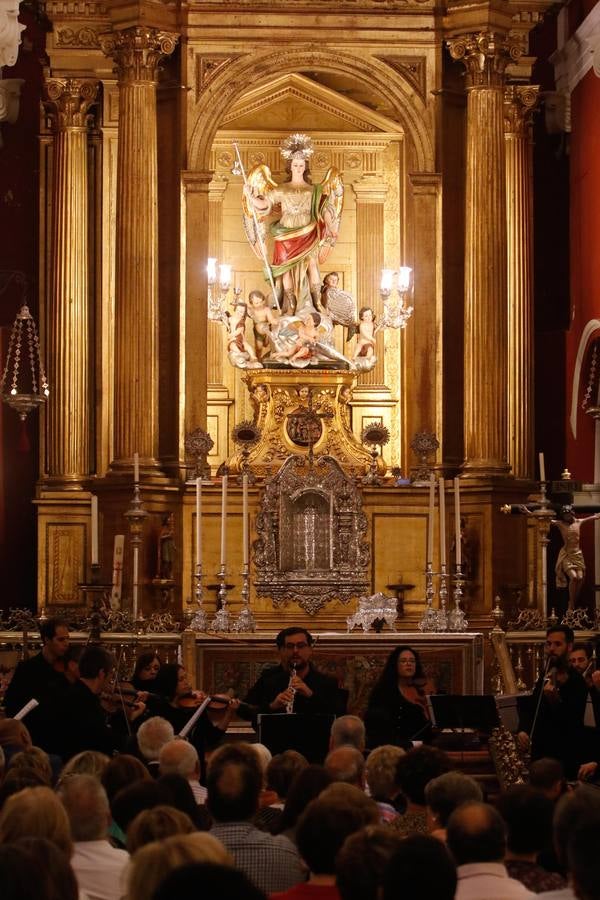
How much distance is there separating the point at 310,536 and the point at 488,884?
11.4 meters

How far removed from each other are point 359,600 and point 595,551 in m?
3.12

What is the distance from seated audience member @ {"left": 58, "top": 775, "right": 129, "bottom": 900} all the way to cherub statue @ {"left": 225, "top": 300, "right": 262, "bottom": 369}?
38.4ft

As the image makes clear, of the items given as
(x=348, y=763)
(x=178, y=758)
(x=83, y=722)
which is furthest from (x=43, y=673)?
(x=348, y=763)

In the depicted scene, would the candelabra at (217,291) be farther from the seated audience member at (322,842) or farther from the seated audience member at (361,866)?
the seated audience member at (361,866)

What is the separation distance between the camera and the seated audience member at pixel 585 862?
4867mm

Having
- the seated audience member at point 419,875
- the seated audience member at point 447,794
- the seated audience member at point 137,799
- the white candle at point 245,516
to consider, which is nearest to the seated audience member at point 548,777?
the seated audience member at point 447,794

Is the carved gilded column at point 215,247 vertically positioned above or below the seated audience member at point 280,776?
above

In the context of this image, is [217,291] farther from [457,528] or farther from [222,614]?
[457,528]

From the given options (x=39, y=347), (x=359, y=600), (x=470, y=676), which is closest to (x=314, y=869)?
(x=470, y=676)

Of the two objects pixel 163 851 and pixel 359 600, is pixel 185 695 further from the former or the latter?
pixel 163 851

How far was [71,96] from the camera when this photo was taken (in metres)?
18.3

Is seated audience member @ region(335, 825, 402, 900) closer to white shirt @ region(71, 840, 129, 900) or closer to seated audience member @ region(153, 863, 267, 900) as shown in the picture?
seated audience member @ region(153, 863, 267, 900)

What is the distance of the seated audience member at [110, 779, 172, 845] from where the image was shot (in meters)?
6.75

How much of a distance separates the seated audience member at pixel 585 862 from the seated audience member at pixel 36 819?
1.44 m
